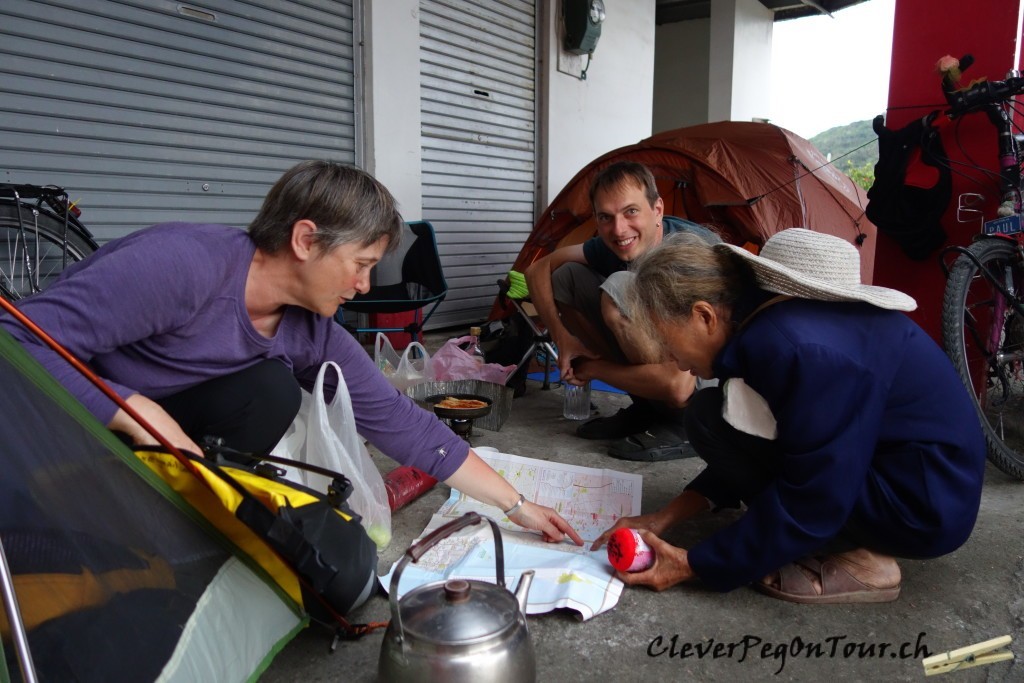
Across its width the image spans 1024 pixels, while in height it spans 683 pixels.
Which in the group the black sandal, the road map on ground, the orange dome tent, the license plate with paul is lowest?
the black sandal

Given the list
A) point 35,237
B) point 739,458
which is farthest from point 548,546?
point 35,237

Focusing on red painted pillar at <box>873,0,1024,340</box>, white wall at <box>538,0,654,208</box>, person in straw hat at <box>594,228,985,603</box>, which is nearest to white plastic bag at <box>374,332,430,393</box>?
person in straw hat at <box>594,228,985,603</box>

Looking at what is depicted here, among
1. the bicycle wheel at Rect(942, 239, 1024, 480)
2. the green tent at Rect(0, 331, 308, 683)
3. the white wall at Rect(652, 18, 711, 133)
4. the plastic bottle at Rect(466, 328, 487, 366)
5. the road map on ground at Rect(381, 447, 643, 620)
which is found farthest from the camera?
the white wall at Rect(652, 18, 711, 133)

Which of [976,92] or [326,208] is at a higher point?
[976,92]

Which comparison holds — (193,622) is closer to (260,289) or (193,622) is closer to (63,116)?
(260,289)

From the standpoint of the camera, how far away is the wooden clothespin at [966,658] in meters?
1.34

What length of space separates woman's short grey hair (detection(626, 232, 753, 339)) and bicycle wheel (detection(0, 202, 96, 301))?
240cm

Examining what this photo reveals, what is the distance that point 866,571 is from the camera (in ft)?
5.61

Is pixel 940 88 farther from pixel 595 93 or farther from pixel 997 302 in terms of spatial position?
pixel 595 93

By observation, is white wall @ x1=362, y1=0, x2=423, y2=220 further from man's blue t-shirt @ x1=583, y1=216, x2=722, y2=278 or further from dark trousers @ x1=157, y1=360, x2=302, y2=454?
dark trousers @ x1=157, y1=360, x2=302, y2=454

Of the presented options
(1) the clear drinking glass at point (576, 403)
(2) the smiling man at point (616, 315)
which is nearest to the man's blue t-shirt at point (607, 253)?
(2) the smiling man at point (616, 315)

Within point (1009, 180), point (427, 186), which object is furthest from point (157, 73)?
point (1009, 180)

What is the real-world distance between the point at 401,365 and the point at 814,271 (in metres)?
2.09

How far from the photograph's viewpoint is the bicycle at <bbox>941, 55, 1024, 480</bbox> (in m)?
2.50
